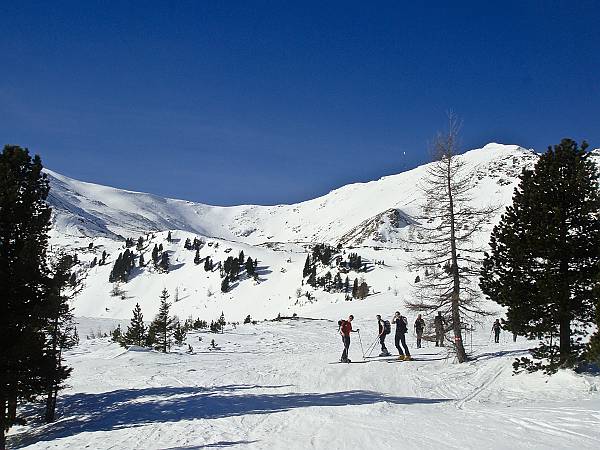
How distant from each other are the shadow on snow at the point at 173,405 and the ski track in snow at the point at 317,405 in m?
0.05

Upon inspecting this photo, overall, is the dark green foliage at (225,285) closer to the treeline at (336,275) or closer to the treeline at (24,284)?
the treeline at (336,275)

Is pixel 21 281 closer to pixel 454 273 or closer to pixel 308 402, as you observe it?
pixel 308 402

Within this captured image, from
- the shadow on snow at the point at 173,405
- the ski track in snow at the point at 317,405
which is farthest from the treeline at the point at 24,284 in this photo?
the ski track in snow at the point at 317,405

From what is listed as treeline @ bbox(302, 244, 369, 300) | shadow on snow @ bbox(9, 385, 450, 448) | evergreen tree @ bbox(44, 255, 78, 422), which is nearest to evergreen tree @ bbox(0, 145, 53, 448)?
evergreen tree @ bbox(44, 255, 78, 422)

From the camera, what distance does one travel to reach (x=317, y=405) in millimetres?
13453

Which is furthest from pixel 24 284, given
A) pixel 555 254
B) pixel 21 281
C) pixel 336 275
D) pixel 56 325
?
pixel 336 275

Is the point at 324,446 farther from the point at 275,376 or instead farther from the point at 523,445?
the point at 275,376

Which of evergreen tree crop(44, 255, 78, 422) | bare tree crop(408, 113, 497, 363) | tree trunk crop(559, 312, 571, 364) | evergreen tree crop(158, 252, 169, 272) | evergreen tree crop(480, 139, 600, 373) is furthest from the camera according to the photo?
evergreen tree crop(158, 252, 169, 272)

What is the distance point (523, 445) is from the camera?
852 cm

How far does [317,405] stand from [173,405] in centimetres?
464

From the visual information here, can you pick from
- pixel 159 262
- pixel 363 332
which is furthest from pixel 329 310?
pixel 159 262

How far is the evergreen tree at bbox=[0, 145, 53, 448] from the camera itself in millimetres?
14094

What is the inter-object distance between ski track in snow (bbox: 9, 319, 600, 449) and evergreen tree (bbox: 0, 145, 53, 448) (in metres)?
1.92

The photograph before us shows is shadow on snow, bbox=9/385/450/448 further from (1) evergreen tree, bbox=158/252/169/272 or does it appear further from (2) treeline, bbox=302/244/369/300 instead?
(1) evergreen tree, bbox=158/252/169/272
